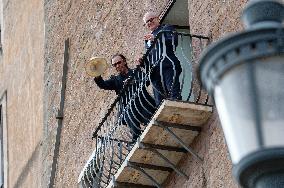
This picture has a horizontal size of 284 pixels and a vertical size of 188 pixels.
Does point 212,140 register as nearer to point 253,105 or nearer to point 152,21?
point 152,21

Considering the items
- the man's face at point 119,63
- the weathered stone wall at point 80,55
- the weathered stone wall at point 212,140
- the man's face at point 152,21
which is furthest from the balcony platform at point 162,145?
the weathered stone wall at point 80,55

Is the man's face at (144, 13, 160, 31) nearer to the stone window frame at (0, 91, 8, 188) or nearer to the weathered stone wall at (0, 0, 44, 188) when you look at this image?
the weathered stone wall at (0, 0, 44, 188)

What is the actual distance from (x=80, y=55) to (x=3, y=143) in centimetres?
459

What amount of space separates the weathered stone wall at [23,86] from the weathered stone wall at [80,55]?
0.73 m

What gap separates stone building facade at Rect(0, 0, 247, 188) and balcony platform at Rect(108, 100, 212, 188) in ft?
0.40

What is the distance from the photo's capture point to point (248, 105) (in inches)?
212

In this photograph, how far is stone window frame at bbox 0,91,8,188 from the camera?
869 inches

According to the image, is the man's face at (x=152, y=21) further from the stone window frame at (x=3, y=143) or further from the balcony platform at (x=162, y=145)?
the stone window frame at (x=3, y=143)

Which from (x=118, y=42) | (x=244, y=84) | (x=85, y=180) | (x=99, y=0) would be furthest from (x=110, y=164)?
(x=244, y=84)

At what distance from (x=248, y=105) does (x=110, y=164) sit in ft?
30.3

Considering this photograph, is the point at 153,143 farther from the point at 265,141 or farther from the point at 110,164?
the point at 265,141

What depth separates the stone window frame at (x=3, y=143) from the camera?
22075mm

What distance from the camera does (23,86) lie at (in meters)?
22.2

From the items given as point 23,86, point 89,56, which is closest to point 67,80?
point 89,56
